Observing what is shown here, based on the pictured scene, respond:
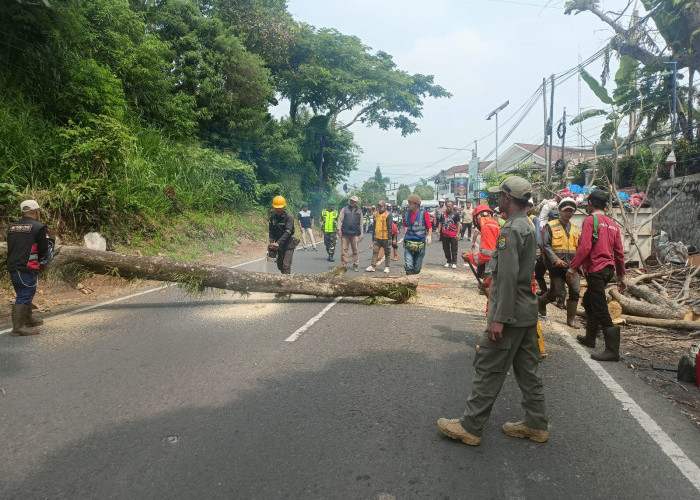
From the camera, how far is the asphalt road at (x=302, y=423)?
288cm

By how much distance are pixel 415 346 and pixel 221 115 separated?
20.1m

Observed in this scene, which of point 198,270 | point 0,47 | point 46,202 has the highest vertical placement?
point 0,47

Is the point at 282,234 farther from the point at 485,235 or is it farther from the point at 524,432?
the point at 524,432

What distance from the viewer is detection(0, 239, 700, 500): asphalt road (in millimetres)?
2875

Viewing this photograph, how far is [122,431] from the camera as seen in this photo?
3488 millimetres

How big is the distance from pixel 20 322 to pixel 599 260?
23.3ft

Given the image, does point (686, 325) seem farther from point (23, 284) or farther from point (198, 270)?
point (23, 284)

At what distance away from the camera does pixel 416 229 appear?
9461 millimetres

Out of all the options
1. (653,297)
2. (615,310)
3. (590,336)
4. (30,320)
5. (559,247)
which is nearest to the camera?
(590,336)

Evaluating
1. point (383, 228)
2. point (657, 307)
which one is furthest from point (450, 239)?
point (657, 307)

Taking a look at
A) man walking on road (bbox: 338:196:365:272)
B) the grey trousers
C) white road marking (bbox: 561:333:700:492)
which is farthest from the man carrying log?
man walking on road (bbox: 338:196:365:272)

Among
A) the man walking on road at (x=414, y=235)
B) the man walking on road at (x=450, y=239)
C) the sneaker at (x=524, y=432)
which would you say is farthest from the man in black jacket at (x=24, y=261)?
the man walking on road at (x=450, y=239)

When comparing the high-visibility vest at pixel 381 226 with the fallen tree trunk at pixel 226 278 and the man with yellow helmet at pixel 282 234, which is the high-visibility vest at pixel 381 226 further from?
the fallen tree trunk at pixel 226 278

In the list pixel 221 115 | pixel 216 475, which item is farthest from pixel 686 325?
pixel 221 115
